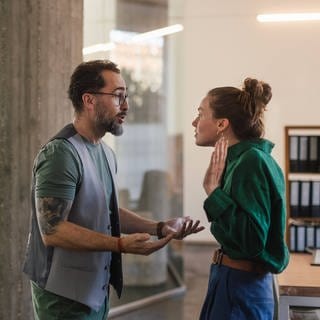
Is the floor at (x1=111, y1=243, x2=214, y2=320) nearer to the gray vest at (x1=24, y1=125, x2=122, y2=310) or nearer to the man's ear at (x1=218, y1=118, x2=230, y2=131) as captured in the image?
the gray vest at (x1=24, y1=125, x2=122, y2=310)

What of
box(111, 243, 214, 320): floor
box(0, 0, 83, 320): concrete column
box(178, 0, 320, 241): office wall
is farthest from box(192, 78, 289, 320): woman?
box(178, 0, 320, 241): office wall

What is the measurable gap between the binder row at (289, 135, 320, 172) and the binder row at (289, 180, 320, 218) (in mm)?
172

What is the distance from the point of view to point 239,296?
1763 millimetres

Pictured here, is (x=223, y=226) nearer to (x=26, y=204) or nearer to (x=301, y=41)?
(x=26, y=204)

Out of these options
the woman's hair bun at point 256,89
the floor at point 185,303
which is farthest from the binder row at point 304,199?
the woman's hair bun at point 256,89

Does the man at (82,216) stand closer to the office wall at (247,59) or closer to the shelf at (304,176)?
the shelf at (304,176)

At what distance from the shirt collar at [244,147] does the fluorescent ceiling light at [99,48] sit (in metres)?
2.68

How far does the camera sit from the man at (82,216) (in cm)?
178

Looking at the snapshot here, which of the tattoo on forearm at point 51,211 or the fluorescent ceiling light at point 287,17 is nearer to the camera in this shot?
the tattoo on forearm at point 51,211

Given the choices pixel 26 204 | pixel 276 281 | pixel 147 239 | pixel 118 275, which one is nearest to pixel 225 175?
pixel 147 239

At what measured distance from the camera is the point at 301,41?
6.74 metres

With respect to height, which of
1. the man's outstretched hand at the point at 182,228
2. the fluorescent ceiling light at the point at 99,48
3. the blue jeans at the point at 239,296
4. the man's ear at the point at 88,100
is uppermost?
the fluorescent ceiling light at the point at 99,48

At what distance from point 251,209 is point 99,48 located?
3104 millimetres

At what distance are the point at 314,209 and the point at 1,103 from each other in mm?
2595
